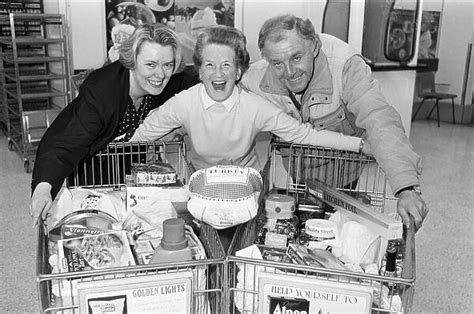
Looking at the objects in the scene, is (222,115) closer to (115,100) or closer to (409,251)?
(115,100)

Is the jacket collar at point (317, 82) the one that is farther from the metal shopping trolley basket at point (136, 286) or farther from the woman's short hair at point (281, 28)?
the metal shopping trolley basket at point (136, 286)

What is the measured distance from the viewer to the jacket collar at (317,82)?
1.88 metres

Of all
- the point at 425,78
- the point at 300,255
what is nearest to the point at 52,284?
the point at 300,255

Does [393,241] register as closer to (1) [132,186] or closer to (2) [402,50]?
(1) [132,186]

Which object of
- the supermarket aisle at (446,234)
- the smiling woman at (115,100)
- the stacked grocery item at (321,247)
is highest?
the smiling woman at (115,100)

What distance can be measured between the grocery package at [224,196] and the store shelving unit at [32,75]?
152 inches

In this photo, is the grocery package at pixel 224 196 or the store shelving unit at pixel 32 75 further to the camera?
the store shelving unit at pixel 32 75

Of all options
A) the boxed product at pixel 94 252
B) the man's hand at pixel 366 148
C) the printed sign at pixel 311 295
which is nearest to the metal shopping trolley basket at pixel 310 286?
the printed sign at pixel 311 295

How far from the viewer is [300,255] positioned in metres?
1.12

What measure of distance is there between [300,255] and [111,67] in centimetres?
115

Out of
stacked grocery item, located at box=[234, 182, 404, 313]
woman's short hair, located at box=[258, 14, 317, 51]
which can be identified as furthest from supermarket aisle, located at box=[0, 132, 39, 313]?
woman's short hair, located at box=[258, 14, 317, 51]

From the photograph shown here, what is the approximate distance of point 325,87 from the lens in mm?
1882

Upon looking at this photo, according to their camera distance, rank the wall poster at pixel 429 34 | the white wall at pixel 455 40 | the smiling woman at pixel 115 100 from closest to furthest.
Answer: the smiling woman at pixel 115 100
the white wall at pixel 455 40
the wall poster at pixel 429 34

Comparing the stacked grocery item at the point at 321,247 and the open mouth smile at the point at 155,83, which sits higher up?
the open mouth smile at the point at 155,83
